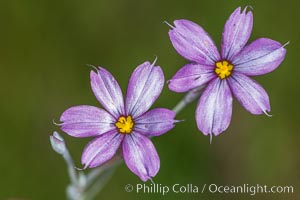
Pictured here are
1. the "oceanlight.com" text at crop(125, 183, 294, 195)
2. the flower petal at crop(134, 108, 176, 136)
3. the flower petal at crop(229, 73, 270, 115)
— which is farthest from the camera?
the "oceanlight.com" text at crop(125, 183, 294, 195)

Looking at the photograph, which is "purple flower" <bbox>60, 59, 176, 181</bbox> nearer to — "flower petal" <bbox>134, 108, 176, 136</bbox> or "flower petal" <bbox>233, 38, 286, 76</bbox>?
"flower petal" <bbox>134, 108, 176, 136</bbox>

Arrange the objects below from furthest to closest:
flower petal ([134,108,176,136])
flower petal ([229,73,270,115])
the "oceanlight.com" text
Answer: the "oceanlight.com" text → flower petal ([229,73,270,115]) → flower petal ([134,108,176,136])

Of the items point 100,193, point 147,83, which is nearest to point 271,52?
point 147,83

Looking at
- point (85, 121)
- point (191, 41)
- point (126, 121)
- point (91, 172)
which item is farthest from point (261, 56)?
point (91, 172)

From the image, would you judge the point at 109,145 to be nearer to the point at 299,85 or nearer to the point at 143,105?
the point at 143,105

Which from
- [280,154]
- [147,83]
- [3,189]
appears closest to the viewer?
[147,83]

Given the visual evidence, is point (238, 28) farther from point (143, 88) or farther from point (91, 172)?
point (91, 172)

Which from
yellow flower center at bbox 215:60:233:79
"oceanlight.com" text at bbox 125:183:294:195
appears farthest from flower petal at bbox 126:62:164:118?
"oceanlight.com" text at bbox 125:183:294:195
